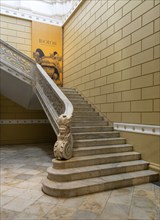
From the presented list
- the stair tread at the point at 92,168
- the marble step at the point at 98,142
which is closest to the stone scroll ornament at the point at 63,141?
the stair tread at the point at 92,168

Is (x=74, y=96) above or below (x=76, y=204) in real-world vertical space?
above

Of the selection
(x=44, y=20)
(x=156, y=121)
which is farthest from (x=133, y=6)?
(x=44, y=20)

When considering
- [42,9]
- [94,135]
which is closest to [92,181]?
[94,135]

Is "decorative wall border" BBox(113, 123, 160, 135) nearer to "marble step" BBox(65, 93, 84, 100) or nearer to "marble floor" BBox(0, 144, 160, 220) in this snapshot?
"marble floor" BBox(0, 144, 160, 220)

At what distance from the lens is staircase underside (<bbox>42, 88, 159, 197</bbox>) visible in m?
3.16

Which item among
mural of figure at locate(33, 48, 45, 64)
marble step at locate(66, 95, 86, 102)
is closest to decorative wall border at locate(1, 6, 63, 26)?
mural of figure at locate(33, 48, 45, 64)

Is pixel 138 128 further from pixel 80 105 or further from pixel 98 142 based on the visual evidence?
pixel 80 105

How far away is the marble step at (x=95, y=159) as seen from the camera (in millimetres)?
3574

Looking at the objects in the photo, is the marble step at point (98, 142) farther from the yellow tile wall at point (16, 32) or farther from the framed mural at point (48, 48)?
the yellow tile wall at point (16, 32)

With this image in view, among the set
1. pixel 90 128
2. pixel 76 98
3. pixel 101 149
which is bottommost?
pixel 101 149

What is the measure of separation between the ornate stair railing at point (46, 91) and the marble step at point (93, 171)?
0.35 metres

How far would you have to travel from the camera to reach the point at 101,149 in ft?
14.1

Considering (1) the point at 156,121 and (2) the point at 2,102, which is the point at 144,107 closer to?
(1) the point at 156,121

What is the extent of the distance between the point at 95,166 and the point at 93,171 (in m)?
0.25
